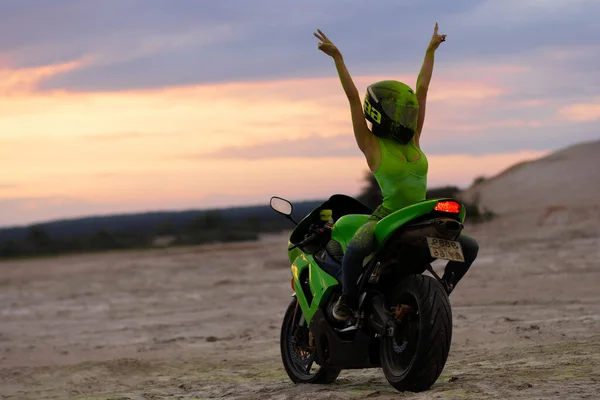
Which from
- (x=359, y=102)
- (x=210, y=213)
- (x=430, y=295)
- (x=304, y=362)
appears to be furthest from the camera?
(x=210, y=213)

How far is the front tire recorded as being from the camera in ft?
29.1

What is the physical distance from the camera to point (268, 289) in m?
20.8

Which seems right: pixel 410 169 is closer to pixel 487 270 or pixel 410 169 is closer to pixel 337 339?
pixel 337 339

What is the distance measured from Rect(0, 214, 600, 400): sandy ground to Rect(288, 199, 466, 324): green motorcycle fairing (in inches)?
27.9

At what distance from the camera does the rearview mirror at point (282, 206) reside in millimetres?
8727

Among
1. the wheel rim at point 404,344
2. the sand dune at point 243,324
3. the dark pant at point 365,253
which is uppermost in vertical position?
the dark pant at point 365,253

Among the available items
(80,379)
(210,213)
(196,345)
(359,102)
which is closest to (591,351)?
(359,102)

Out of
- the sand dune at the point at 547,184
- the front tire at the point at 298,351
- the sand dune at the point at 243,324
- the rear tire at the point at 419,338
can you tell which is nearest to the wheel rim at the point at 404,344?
the rear tire at the point at 419,338

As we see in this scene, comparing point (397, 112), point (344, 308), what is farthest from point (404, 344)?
point (397, 112)

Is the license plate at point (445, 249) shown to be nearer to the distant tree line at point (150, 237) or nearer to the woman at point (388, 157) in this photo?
the woman at point (388, 157)

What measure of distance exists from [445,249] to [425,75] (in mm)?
1914

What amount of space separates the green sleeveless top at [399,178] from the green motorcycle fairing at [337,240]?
27 centimetres

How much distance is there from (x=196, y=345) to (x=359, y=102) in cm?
705

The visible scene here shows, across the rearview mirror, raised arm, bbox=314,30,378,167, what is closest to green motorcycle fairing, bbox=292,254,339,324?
the rearview mirror
